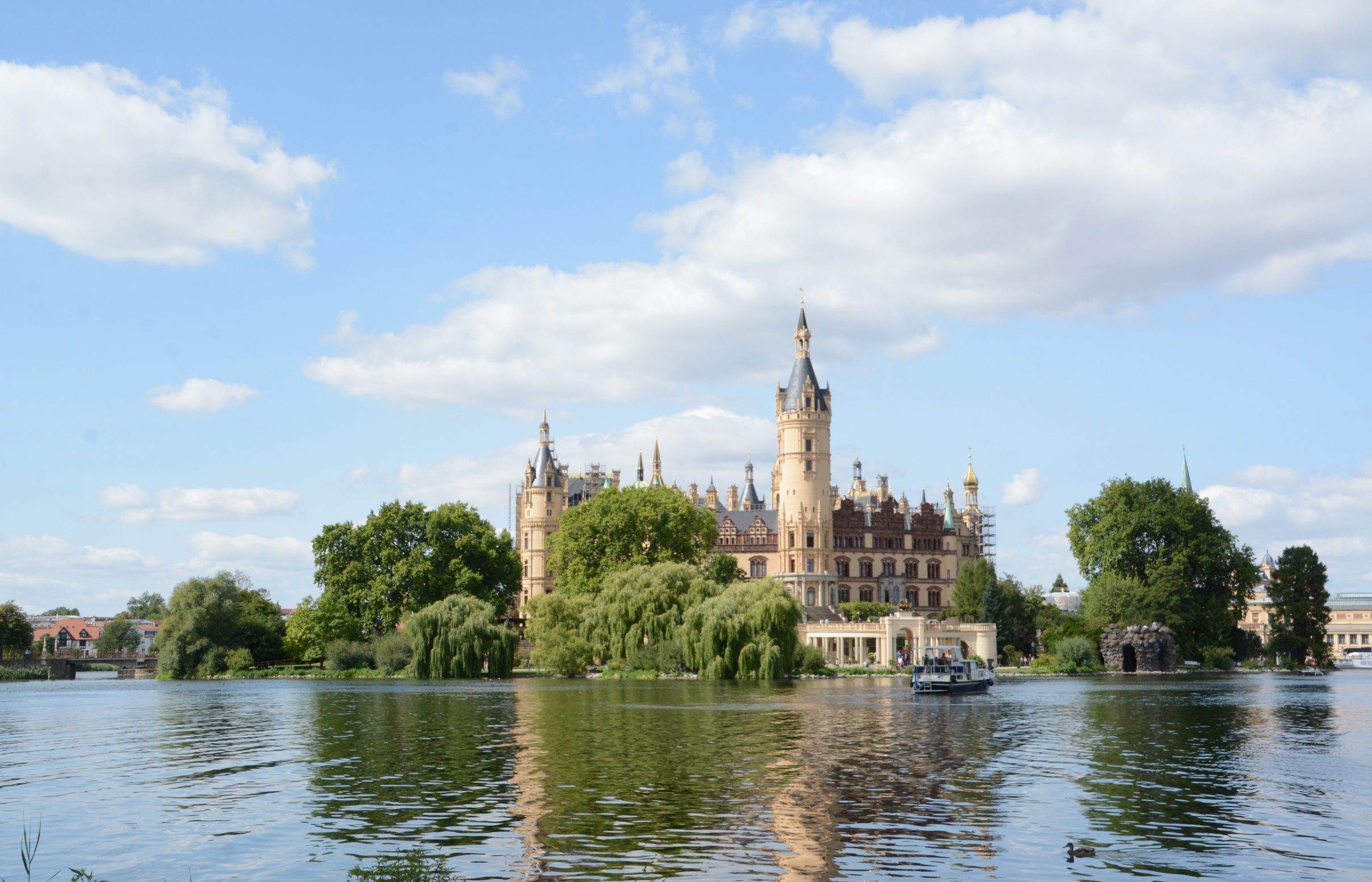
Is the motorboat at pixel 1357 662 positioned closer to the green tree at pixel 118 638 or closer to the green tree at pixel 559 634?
the green tree at pixel 559 634

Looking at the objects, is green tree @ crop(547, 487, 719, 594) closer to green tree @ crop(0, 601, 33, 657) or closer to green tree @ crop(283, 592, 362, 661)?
green tree @ crop(283, 592, 362, 661)

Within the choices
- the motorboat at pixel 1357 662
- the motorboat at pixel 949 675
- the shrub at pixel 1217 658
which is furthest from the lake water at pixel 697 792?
the motorboat at pixel 1357 662

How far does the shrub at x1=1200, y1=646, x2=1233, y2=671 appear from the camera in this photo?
108875mm

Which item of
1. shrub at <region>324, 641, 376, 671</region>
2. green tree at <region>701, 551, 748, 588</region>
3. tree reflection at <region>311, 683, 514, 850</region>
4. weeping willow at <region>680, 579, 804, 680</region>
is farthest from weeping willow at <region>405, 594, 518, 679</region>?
green tree at <region>701, 551, 748, 588</region>

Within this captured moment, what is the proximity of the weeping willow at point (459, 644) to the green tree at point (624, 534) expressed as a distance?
28334mm

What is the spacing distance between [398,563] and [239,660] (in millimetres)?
13162

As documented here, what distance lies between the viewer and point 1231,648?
11300 cm

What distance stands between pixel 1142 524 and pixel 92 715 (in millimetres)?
84296

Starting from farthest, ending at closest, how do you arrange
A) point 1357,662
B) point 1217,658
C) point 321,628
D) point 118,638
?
point 118,638 → point 1357,662 → point 1217,658 → point 321,628

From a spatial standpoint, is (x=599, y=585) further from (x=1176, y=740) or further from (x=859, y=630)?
(x=1176, y=740)

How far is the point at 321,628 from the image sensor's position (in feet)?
316

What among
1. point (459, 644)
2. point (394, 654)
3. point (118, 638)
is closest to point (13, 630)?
point (394, 654)

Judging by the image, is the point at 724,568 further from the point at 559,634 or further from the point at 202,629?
the point at 202,629

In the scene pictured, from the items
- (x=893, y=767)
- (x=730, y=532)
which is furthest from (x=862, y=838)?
(x=730, y=532)
